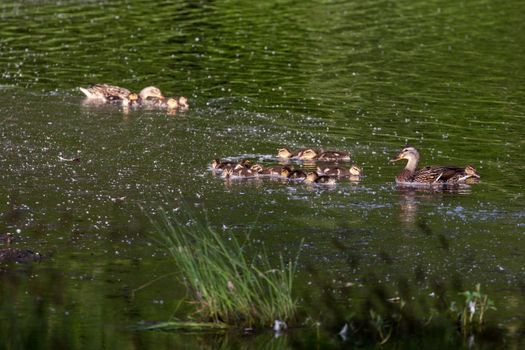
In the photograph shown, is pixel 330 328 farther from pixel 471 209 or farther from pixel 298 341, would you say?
pixel 471 209

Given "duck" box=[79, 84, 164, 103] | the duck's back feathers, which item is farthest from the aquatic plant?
"duck" box=[79, 84, 164, 103]

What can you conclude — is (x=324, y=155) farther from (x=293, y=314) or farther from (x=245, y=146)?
(x=293, y=314)

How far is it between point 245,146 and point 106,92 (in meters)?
4.03

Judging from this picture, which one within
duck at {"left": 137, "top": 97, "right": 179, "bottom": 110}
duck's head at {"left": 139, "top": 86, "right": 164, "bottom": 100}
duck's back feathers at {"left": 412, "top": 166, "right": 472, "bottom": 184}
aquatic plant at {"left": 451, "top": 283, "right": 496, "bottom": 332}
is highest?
aquatic plant at {"left": 451, "top": 283, "right": 496, "bottom": 332}

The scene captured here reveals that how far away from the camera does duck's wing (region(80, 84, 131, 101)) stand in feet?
64.0

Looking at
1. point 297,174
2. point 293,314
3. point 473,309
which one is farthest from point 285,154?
point 473,309

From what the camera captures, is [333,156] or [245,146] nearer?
[333,156]

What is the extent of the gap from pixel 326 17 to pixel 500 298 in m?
20.6

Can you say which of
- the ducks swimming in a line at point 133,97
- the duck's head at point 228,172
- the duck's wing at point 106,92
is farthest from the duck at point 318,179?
the duck's wing at point 106,92

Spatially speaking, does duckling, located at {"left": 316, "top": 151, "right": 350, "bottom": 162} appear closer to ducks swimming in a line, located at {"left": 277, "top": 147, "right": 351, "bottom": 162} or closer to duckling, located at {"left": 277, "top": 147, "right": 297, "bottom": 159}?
ducks swimming in a line, located at {"left": 277, "top": 147, "right": 351, "bottom": 162}

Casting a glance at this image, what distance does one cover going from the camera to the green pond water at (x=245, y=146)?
10.2m

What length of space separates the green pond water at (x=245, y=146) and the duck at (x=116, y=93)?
1.35ft

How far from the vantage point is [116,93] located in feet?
64.3

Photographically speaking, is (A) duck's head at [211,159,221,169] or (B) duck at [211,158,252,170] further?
(A) duck's head at [211,159,221,169]
